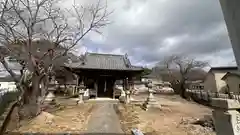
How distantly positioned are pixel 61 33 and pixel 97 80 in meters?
13.8

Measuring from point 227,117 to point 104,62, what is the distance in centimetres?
2403

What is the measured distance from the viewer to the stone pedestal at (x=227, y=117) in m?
2.48

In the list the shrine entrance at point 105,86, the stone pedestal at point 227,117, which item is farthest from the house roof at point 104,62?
the stone pedestal at point 227,117

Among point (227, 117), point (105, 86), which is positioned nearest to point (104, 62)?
point (105, 86)

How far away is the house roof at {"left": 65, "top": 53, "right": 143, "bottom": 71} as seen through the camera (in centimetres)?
2389

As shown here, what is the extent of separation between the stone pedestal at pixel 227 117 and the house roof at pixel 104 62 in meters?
21.0

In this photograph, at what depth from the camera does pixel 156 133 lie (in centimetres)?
815

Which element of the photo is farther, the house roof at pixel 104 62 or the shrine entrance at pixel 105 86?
the shrine entrance at pixel 105 86

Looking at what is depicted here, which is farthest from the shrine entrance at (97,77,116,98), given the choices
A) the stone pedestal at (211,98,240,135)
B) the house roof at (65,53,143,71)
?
the stone pedestal at (211,98,240,135)

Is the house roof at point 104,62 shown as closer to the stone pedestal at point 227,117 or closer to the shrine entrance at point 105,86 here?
the shrine entrance at point 105,86

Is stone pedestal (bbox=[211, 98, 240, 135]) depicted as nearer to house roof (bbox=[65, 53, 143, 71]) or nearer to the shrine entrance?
house roof (bbox=[65, 53, 143, 71])

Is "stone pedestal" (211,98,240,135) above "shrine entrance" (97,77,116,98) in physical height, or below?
below

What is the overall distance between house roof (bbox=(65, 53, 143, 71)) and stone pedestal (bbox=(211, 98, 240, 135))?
2102cm

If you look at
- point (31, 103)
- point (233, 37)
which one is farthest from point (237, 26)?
point (31, 103)
